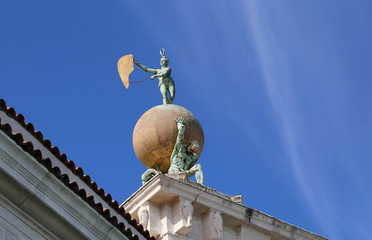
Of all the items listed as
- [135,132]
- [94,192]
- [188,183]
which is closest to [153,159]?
[135,132]

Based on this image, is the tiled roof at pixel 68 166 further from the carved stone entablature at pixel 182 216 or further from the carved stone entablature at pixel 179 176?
the carved stone entablature at pixel 179 176

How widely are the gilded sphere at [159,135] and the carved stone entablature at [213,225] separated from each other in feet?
10.1

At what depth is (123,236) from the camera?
13.3 meters

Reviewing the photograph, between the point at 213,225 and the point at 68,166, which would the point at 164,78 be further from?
the point at 68,166

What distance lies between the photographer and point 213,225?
21031 millimetres

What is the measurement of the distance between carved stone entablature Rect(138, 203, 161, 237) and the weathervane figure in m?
5.23

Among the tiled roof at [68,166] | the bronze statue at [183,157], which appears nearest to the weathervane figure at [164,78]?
the bronze statue at [183,157]

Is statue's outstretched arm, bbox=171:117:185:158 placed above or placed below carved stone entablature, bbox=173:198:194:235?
above

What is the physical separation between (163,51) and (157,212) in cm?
716

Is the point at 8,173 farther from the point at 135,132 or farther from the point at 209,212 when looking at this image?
the point at 135,132

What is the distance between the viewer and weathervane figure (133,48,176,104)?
25.6 meters

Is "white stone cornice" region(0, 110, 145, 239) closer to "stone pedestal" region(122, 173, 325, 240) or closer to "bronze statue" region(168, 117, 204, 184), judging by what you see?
"stone pedestal" region(122, 173, 325, 240)

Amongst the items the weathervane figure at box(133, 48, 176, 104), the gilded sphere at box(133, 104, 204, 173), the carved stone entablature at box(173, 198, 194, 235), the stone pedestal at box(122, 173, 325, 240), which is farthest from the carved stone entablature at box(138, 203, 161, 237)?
the weathervane figure at box(133, 48, 176, 104)

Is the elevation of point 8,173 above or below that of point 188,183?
below
